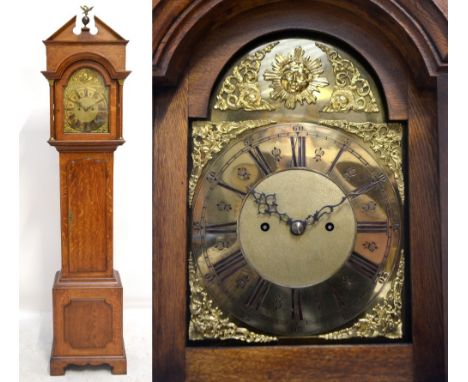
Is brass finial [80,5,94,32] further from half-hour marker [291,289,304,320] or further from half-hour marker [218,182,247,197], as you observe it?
half-hour marker [291,289,304,320]

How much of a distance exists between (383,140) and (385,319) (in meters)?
0.66

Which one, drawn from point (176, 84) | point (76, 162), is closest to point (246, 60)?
point (176, 84)

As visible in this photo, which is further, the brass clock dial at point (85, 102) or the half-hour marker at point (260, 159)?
the half-hour marker at point (260, 159)

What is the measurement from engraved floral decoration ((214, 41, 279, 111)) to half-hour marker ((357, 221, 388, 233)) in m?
0.54

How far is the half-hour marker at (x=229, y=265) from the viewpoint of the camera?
2.96 metres

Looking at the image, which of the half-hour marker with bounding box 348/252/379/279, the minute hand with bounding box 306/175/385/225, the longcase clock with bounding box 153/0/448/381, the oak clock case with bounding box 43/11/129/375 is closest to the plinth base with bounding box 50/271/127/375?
the oak clock case with bounding box 43/11/129/375

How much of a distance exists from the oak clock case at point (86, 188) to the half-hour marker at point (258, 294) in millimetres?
463

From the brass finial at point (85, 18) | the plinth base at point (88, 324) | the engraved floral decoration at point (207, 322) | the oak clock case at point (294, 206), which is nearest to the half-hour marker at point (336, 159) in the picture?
the oak clock case at point (294, 206)

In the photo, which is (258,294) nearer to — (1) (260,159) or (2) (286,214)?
(2) (286,214)

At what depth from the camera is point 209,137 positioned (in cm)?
299

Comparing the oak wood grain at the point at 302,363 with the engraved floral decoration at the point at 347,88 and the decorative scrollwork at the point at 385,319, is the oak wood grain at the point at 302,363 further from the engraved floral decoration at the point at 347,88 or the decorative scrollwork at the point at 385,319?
the engraved floral decoration at the point at 347,88

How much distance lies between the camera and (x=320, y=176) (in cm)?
299

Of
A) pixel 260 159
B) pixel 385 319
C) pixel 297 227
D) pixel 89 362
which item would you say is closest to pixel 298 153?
pixel 260 159

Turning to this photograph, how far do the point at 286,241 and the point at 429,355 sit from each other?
0.68 m
